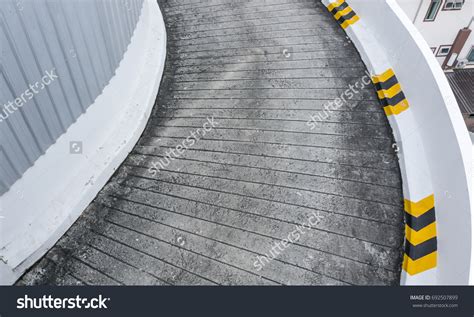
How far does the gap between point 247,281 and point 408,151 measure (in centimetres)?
263

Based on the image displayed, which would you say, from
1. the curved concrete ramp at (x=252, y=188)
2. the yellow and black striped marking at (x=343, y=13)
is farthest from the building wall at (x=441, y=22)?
the curved concrete ramp at (x=252, y=188)

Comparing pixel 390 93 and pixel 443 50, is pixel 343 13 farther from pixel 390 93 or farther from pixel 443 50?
pixel 443 50

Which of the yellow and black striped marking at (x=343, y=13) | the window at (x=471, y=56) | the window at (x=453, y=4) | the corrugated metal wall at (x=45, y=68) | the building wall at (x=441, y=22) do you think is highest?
the corrugated metal wall at (x=45, y=68)

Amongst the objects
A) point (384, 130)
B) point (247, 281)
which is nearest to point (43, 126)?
point (247, 281)

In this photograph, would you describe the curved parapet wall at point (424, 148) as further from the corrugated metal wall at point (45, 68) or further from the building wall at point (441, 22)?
the building wall at point (441, 22)

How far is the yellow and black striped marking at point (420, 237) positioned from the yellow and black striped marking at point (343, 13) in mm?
3721

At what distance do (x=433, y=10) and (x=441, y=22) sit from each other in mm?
886

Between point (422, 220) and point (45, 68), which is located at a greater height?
point (45, 68)

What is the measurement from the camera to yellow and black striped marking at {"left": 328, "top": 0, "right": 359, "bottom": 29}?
6566 mm

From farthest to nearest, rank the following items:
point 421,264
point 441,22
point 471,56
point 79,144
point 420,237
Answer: point 471,56
point 441,22
point 79,144
point 420,237
point 421,264

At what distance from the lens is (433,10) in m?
15.2

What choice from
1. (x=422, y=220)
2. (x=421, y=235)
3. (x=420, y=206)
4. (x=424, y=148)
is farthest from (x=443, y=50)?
(x=421, y=235)

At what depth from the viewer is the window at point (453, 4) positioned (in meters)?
15.0
